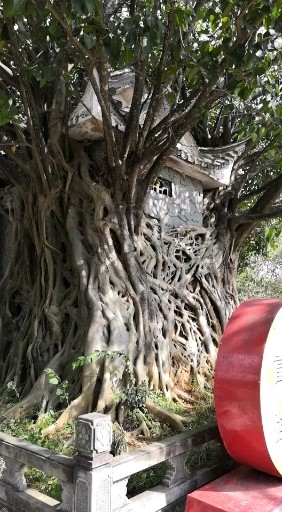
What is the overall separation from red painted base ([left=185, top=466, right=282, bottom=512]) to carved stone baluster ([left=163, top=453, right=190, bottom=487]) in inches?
8.5

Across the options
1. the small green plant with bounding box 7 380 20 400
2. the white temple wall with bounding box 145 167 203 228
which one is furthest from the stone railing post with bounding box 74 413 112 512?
the white temple wall with bounding box 145 167 203 228

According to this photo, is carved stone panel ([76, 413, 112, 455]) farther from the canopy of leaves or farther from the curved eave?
the curved eave

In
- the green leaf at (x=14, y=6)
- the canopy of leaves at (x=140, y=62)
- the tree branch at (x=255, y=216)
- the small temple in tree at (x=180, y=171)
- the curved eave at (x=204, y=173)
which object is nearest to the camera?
the green leaf at (x=14, y=6)

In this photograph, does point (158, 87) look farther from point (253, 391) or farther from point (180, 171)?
point (253, 391)

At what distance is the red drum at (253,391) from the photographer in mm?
3262

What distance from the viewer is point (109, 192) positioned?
5.39 metres

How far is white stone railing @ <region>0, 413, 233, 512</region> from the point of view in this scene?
2.78 m

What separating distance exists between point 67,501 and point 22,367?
2621mm

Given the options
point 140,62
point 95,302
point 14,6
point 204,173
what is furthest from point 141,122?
point 14,6

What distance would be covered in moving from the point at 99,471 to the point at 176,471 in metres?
0.99

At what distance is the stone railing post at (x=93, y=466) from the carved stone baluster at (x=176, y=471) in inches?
29.7

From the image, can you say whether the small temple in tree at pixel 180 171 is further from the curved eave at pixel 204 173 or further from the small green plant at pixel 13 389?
the small green plant at pixel 13 389

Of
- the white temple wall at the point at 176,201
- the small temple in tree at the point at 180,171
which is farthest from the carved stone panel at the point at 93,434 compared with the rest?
the white temple wall at the point at 176,201

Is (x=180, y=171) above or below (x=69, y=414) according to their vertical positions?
above
